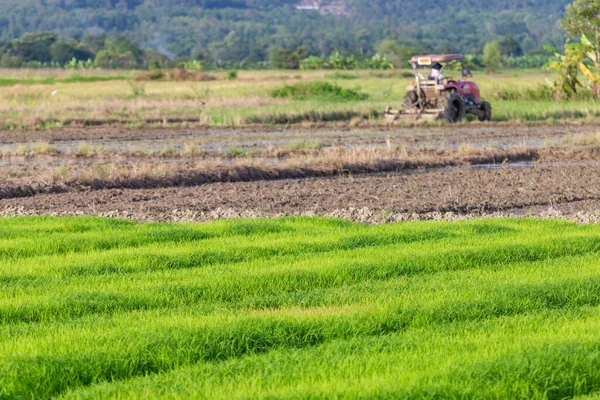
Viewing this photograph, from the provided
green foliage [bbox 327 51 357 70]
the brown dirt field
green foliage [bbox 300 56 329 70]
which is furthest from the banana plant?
green foliage [bbox 300 56 329 70]

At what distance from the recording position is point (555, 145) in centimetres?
2919

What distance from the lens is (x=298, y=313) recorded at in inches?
346

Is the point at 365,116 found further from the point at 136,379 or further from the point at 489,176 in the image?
the point at 136,379

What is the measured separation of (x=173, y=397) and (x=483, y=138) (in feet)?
88.0

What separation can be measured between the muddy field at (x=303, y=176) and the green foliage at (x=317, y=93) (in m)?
20.1

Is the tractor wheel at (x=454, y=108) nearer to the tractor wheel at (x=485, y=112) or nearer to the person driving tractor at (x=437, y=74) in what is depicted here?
the person driving tractor at (x=437, y=74)

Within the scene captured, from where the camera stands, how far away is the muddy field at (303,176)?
1722 cm

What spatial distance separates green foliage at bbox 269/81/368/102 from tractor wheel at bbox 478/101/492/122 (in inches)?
570

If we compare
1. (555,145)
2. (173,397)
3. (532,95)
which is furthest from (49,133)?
(173,397)

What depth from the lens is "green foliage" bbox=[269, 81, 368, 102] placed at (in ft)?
177

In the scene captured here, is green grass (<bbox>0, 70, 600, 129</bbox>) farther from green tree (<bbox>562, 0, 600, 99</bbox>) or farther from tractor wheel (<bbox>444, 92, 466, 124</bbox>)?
tractor wheel (<bbox>444, 92, 466, 124</bbox>)

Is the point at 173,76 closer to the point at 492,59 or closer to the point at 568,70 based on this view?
the point at 568,70

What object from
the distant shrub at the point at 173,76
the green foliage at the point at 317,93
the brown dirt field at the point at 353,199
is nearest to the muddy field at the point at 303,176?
the brown dirt field at the point at 353,199

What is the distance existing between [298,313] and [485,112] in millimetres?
31300
